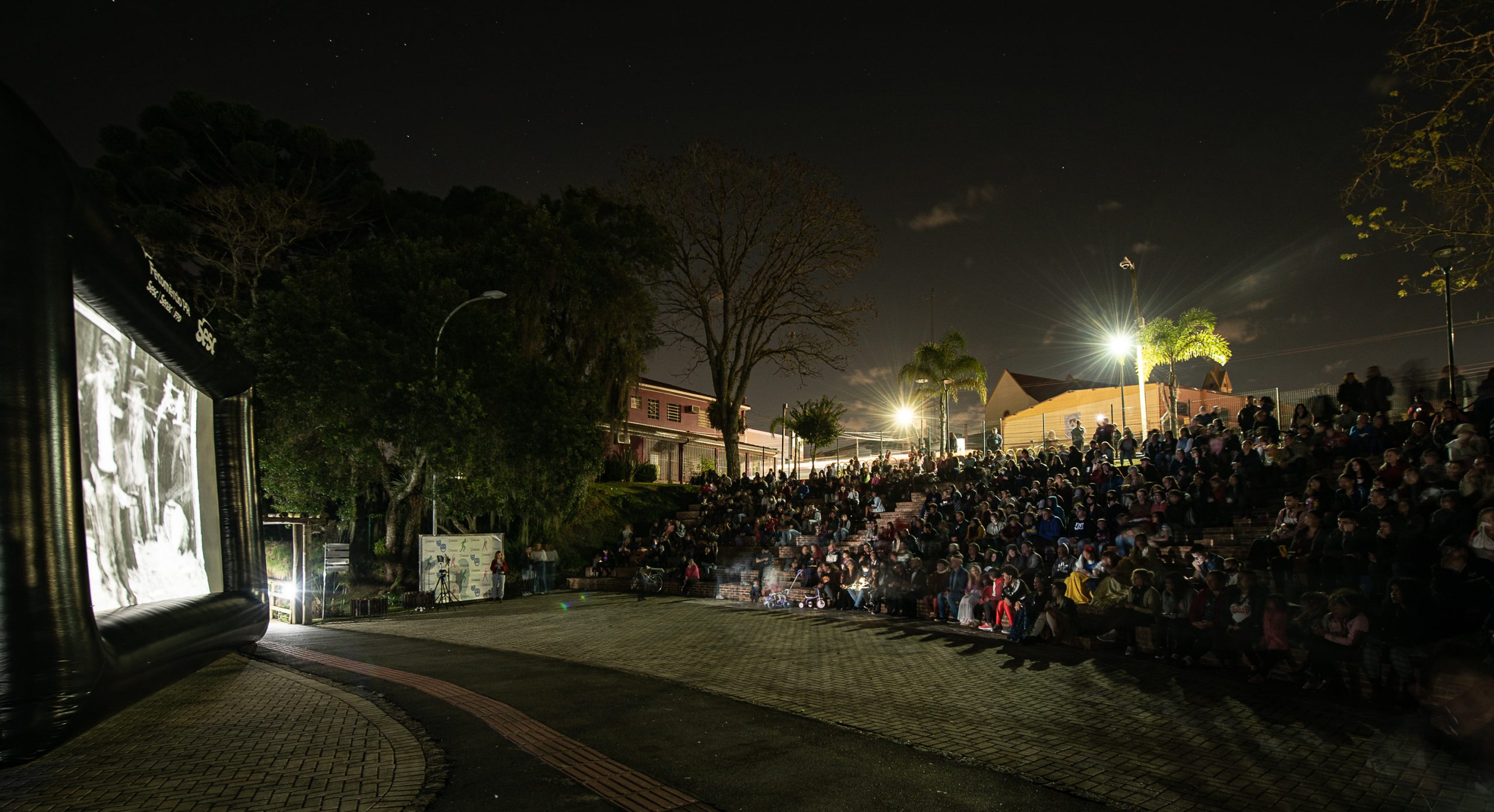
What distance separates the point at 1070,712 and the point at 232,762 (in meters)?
7.25

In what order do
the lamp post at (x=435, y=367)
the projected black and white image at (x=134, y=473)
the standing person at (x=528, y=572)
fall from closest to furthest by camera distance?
1. the projected black and white image at (x=134, y=473)
2. the lamp post at (x=435, y=367)
3. the standing person at (x=528, y=572)

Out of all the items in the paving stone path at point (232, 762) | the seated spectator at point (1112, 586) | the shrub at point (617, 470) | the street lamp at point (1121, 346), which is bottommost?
the seated spectator at point (1112, 586)

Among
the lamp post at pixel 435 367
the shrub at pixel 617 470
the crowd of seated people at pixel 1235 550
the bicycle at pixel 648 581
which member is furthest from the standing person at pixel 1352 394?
the shrub at pixel 617 470

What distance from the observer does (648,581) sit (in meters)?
23.4

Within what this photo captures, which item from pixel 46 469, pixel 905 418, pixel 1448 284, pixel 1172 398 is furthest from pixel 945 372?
pixel 46 469

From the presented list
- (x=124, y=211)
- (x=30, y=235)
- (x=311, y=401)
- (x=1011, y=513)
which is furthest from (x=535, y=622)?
(x=124, y=211)

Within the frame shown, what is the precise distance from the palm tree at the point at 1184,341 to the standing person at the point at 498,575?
96.4ft

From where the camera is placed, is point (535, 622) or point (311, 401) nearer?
point (535, 622)

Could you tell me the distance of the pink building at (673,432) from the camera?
51.2m

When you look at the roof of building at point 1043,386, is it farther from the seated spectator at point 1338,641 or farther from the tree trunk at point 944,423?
the seated spectator at point 1338,641

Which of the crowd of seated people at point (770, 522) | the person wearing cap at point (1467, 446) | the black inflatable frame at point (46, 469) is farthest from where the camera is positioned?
the crowd of seated people at point (770, 522)

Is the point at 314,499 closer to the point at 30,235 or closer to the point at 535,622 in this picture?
the point at 535,622

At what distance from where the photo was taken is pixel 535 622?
16391 millimetres

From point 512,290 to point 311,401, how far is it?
8.73 meters
